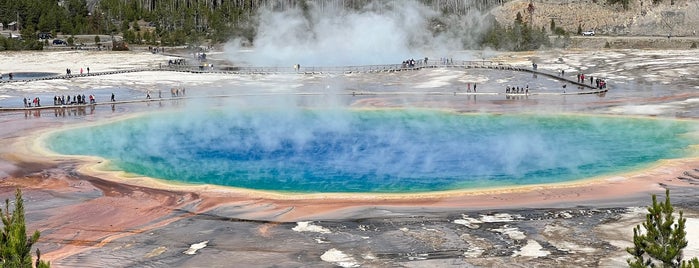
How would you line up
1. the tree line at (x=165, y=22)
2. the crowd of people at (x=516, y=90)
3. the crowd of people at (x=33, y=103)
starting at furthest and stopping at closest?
the tree line at (x=165, y=22)
the crowd of people at (x=516, y=90)
the crowd of people at (x=33, y=103)

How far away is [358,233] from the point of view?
659 inches

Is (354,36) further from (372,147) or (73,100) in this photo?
(372,147)

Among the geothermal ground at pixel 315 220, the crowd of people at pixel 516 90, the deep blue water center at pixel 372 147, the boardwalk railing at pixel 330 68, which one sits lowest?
the geothermal ground at pixel 315 220

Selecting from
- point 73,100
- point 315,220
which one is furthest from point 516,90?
point 315,220

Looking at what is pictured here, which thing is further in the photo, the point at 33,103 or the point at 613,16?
the point at 613,16

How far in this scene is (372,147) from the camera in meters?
29.1

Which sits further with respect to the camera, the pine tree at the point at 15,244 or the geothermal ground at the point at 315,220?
the geothermal ground at the point at 315,220

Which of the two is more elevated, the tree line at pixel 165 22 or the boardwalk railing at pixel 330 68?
the tree line at pixel 165 22

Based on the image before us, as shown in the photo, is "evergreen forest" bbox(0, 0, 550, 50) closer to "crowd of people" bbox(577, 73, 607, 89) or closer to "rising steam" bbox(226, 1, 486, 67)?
"rising steam" bbox(226, 1, 486, 67)

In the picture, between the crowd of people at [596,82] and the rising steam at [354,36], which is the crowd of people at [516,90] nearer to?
the crowd of people at [596,82]

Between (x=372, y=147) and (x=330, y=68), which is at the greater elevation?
(x=330, y=68)

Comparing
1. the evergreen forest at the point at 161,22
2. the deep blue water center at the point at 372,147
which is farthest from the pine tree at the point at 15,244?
the evergreen forest at the point at 161,22

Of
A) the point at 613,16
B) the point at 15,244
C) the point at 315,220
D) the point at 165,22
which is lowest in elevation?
the point at 315,220

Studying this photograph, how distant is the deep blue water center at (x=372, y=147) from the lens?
23.7m
